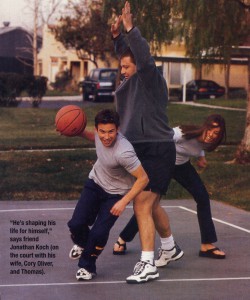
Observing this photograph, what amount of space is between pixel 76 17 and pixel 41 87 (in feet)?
71.2

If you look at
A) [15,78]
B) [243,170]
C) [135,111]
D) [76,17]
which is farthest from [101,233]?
[76,17]

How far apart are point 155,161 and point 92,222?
739 mm

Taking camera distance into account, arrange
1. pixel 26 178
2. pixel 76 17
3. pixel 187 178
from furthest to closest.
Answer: pixel 76 17
pixel 26 178
pixel 187 178

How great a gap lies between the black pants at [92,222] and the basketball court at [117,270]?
233mm

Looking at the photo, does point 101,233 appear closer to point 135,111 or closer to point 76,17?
point 135,111

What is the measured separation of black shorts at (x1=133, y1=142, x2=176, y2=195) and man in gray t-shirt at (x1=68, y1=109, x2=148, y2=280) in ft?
0.53

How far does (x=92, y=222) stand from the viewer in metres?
7.61

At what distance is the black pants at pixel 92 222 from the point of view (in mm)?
7418


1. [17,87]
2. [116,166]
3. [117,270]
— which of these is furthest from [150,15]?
[17,87]

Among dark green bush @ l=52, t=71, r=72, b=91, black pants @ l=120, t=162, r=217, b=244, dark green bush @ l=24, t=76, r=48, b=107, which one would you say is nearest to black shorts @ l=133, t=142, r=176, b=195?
black pants @ l=120, t=162, r=217, b=244

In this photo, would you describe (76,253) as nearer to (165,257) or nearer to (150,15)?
(165,257)

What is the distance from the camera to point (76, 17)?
56.7 metres

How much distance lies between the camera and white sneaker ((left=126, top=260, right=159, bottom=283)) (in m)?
7.35

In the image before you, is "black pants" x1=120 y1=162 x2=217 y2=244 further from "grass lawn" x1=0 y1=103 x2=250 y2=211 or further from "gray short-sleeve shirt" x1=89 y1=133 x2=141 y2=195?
"grass lawn" x1=0 y1=103 x2=250 y2=211
